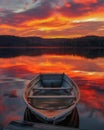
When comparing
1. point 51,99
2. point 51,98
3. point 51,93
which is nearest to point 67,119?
point 51,98

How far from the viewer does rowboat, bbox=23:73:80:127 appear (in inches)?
544

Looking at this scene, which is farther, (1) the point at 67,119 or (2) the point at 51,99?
(2) the point at 51,99

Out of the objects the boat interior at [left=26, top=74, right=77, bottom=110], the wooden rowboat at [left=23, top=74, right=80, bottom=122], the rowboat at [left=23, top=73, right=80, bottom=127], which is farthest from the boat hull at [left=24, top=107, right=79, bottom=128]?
the boat interior at [left=26, top=74, right=77, bottom=110]

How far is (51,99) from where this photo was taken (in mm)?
16828

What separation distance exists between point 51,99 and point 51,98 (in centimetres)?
36

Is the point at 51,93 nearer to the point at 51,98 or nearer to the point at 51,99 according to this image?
the point at 51,99

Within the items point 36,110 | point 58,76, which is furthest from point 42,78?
point 36,110

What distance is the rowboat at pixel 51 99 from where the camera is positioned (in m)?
13.8

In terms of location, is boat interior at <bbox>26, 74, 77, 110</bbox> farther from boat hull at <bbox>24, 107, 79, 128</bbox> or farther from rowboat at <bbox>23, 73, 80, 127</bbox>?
boat hull at <bbox>24, 107, 79, 128</bbox>

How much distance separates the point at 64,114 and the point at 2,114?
5452 millimetres

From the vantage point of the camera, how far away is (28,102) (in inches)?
613

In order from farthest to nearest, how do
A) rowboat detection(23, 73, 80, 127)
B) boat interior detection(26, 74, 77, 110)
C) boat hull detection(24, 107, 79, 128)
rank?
boat interior detection(26, 74, 77, 110) → boat hull detection(24, 107, 79, 128) → rowboat detection(23, 73, 80, 127)

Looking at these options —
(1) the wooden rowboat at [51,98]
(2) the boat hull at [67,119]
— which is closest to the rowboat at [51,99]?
(1) the wooden rowboat at [51,98]

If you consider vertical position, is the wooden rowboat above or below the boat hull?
above
